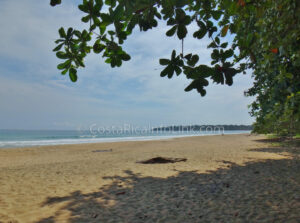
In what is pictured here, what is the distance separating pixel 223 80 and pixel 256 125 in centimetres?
885

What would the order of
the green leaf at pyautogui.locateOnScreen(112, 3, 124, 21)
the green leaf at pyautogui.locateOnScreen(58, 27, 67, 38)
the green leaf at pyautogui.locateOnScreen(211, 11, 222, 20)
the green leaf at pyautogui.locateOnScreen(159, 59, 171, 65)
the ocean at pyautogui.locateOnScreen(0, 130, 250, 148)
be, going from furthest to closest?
the ocean at pyautogui.locateOnScreen(0, 130, 250, 148) < the green leaf at pyautogui.locateOnScreen(211, 11, 222, 20) < the green leaf at pyautogui.locateOnScreen(58, 27, 67, 38) < the green leaf at pyautogui.locateOnScreen(159, 59, 171, 65) < the green leaf at pyautogui.locateOnScreen(112, 3, 124, 21)

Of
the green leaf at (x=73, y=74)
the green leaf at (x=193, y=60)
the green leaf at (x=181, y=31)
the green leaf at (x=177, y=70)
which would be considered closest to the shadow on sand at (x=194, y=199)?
the green leaf at (x=73, y=74)

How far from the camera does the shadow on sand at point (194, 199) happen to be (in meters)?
3.36

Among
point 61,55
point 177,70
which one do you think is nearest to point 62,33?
point 61,55

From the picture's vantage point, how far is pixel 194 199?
4.17m

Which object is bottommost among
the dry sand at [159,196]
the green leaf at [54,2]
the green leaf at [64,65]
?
the dry sand at [159,196]

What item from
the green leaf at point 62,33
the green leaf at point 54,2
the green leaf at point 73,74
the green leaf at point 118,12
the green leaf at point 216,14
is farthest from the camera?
the green leaf at point 216,14

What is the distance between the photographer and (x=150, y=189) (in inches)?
193

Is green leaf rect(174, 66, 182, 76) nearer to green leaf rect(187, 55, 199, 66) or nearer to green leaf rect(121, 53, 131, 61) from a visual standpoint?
green leaf rect(187, 55, 199, 66)

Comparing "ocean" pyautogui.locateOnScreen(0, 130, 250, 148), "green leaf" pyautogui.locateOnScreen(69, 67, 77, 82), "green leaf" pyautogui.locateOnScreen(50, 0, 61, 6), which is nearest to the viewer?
"green leaf" pyautogui.locateOnScreen(50, 0, 61, 6)

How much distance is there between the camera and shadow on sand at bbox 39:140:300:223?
336 cm

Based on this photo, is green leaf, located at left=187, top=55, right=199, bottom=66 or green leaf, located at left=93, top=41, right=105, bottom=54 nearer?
green leaf, located at left=187, top=55, right=199, bottom=66

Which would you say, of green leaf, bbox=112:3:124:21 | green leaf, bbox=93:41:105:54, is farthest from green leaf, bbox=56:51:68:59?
green leaf, bbox=112:3:124:21

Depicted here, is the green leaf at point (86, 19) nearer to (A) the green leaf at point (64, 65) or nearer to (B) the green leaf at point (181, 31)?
(A) the green leaf at point (64, 65)
